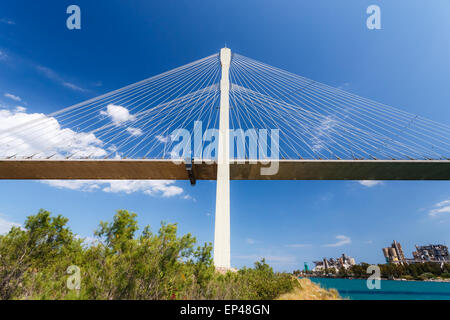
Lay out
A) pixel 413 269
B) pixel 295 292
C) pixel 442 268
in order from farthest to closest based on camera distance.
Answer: pixel 413 269
pixel 442 268
pixel 295 292

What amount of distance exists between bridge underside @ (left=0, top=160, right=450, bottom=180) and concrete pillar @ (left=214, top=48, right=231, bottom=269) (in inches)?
63.3

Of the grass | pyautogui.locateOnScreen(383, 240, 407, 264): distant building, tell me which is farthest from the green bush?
pyautogui.locateOnScreen(383, 240, 407, 264): distant building

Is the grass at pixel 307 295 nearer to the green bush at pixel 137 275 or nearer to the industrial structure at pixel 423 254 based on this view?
the green bush at pixel 137 275

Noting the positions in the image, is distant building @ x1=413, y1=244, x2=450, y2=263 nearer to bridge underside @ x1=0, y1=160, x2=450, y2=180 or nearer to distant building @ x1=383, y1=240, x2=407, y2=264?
distant building @ x1=383, y1=240, x2=407, y2=264

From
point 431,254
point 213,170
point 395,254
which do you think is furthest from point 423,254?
point 213,170

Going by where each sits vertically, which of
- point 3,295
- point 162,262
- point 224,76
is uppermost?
point 224,76

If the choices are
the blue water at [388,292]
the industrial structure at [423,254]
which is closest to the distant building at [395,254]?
the industrial structure at [423,254]

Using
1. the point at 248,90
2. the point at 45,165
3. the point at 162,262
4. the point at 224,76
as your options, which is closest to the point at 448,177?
the point at 248,90

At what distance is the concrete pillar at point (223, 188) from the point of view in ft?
36.6

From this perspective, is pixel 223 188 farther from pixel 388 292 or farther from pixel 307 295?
pixel 388 292

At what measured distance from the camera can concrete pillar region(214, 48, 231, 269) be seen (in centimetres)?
1114
